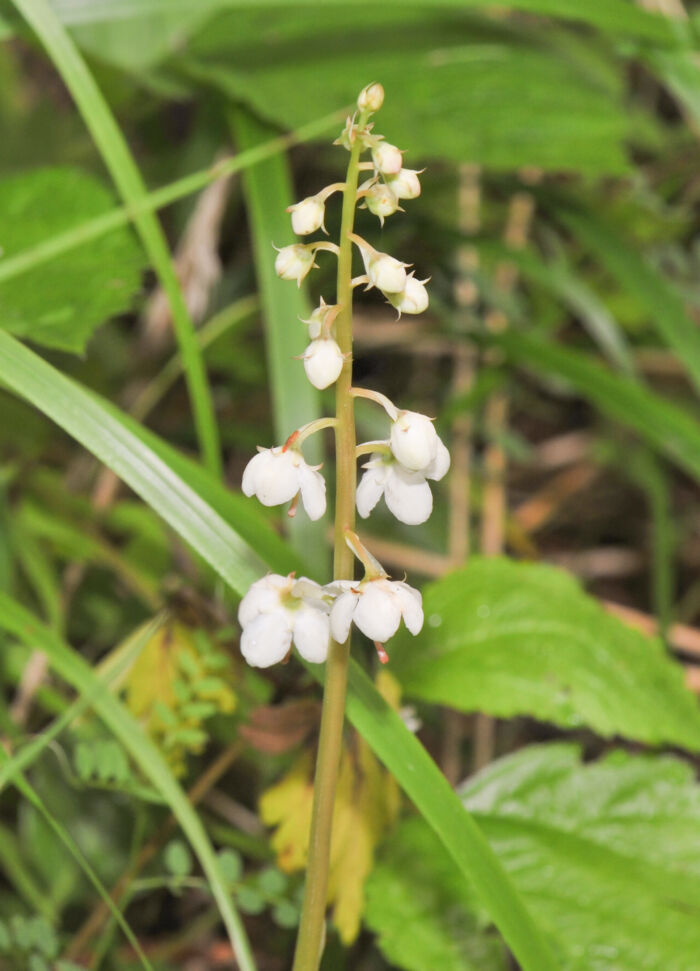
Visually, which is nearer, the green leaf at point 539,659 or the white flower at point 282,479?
the white flower at point 282,479

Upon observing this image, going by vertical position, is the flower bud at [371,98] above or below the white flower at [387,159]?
above

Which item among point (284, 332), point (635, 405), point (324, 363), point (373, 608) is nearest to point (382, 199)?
point (324, 363)

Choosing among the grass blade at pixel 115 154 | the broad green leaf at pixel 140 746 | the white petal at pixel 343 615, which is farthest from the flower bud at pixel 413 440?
the grass blade at pixel 115 154

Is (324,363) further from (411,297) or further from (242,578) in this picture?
(242,578)

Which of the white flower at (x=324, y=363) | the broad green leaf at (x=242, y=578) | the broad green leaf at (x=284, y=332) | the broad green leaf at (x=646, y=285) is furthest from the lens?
the broad green leaf at (x=646, y=285)

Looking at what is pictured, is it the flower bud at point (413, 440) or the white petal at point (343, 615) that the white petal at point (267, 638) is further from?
the flower bud at point (413, 440)

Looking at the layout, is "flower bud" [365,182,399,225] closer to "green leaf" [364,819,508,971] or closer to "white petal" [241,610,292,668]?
"white petal" [241,610,292,668]
